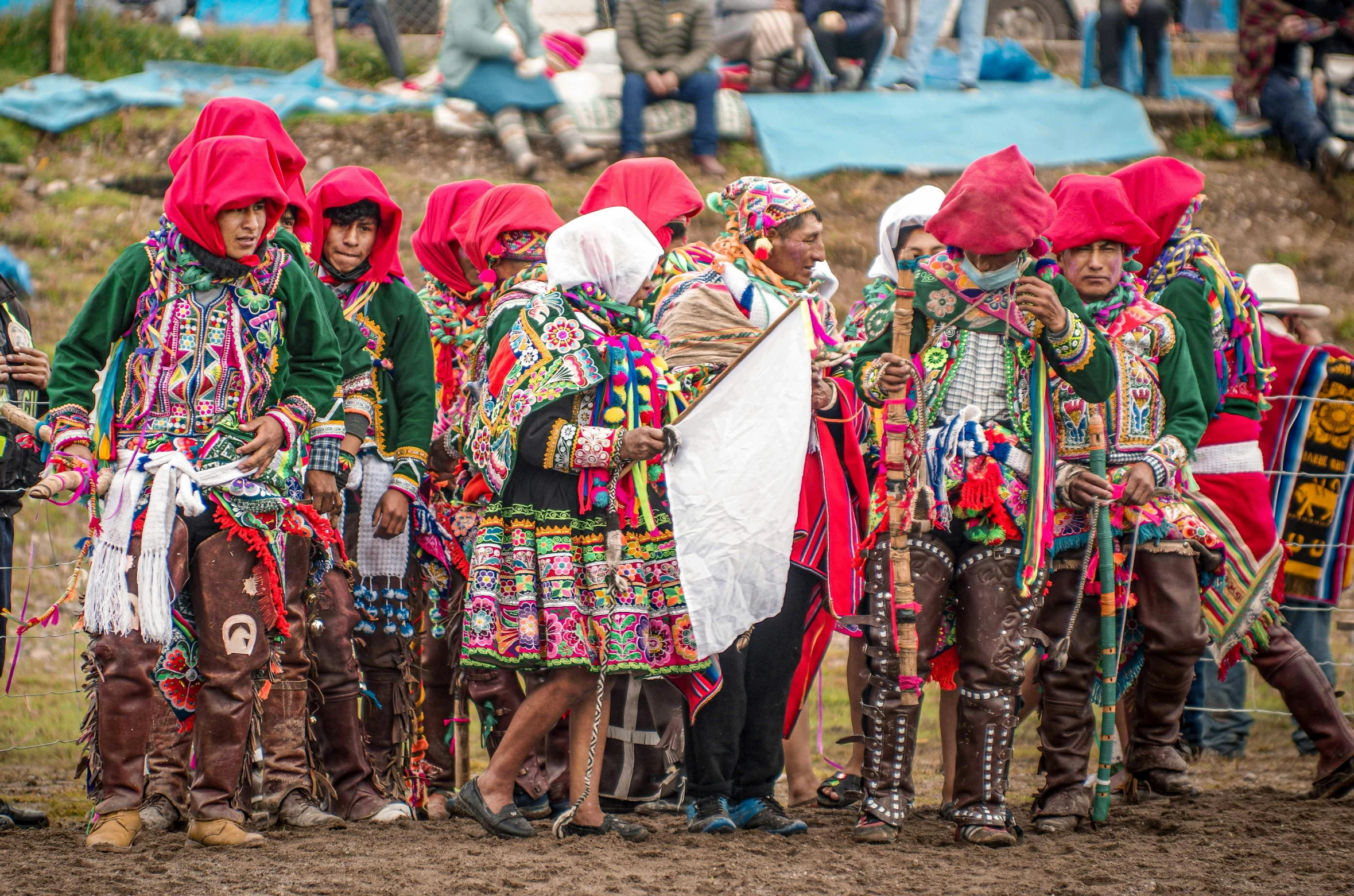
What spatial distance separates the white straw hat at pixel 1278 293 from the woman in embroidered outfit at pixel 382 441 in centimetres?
407

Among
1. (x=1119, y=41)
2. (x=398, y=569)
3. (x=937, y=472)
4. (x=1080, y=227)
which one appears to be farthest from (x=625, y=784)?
(x=1119, y=41)

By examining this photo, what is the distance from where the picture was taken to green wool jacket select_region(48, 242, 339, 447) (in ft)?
14.8

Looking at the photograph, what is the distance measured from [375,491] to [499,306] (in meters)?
0.92

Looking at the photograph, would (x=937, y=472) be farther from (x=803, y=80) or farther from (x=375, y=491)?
(x=803, y=80)

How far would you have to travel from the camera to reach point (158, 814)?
4.99 meters

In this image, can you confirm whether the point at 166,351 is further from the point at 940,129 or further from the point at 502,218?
the point at 940,129

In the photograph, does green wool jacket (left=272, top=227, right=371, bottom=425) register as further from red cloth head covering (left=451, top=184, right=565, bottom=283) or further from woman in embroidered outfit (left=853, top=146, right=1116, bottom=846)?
woman in embroidered outfit (left=853, top=146, right=1116, bottom=846)

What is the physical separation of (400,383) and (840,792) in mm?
2217

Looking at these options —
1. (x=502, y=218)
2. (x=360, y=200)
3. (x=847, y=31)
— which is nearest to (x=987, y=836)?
(x=502, y=218)

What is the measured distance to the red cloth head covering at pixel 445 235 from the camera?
6031 mm

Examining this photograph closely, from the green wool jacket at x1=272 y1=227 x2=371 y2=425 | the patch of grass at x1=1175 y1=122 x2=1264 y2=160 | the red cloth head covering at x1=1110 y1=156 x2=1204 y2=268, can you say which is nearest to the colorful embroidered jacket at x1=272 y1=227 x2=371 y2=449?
the green wool jacket at x1=272 y1=227 x2=371 y2=425

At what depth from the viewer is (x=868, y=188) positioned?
41.0 ft

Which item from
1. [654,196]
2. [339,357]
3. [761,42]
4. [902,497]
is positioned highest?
[761,42]

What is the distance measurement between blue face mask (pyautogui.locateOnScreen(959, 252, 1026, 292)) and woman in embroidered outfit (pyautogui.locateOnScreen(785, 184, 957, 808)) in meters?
0.57
